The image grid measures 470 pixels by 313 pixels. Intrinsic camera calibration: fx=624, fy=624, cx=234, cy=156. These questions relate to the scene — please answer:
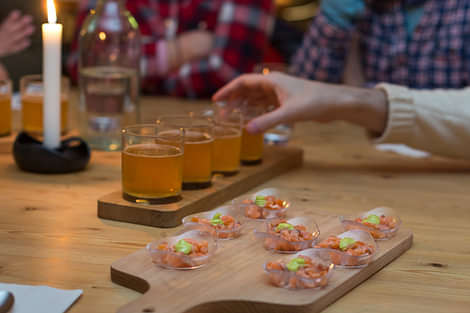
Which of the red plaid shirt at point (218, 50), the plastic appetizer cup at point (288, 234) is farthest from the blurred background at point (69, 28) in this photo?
the plastic appetizer cup at point (288, 234)

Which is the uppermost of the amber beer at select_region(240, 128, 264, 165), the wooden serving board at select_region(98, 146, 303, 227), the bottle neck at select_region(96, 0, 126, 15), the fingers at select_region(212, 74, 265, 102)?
the bottle neck at select_region(96, 0, 126, 15)

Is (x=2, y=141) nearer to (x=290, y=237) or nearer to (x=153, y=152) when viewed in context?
(x=153, y=152)

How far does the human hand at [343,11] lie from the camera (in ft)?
7.39

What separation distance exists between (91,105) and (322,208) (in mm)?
759

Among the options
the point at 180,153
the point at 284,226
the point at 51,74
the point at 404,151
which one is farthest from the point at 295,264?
the point at 404,151

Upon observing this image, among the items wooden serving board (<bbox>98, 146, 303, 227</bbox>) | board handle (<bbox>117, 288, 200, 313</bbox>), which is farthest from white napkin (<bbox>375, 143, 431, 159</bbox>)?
board handle (<bbox>117, 288, 200, 313</bbox>)

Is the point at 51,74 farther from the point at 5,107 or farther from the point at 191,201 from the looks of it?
the point at 191,201

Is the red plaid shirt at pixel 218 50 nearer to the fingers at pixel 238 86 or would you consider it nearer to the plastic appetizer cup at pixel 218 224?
the fingers at pixel 238 86

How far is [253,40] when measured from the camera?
273cm

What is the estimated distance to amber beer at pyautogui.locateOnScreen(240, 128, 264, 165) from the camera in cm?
130

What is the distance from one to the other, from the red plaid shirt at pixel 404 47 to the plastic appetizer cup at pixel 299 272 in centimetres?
158

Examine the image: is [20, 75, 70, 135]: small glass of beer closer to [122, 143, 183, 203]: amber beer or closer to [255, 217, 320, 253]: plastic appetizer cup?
[122, 143, 183, 203]: amber beer

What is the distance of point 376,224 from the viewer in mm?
910

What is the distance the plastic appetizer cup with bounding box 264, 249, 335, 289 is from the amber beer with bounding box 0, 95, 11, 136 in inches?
35.3
